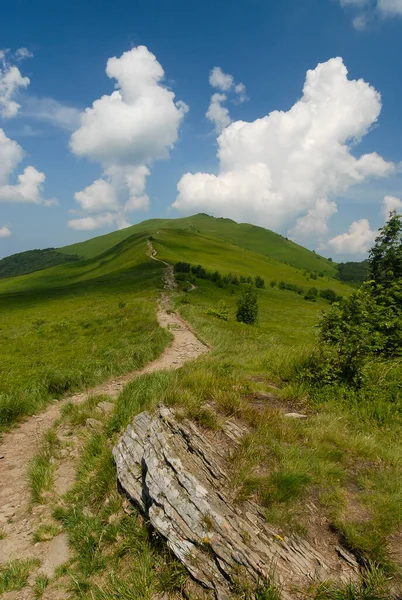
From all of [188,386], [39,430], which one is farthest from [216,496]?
[39,430]

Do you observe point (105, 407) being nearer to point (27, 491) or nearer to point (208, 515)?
point (27, 491)

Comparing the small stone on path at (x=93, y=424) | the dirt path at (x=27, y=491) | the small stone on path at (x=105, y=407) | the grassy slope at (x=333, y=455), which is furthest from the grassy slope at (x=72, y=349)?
the grassy slope at (x=333, y=455)

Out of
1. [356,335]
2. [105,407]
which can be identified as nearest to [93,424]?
[105,407]

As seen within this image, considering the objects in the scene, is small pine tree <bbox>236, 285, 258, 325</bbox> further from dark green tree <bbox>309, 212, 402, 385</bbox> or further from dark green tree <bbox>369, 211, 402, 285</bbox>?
dark green tree <bbox>309, 212, 402, 385</bbox>

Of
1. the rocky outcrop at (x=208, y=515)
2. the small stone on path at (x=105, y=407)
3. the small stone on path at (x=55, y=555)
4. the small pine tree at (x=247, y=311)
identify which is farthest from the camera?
the small pine tree at (x=247, y=311)

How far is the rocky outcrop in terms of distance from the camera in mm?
4254

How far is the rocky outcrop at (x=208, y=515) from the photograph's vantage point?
4.25 meters

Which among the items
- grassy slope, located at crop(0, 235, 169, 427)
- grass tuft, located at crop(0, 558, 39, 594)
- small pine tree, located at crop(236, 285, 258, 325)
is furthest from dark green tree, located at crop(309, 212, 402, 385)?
small pine tree, located at crop(236, 285, 258, 325)

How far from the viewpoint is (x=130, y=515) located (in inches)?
223

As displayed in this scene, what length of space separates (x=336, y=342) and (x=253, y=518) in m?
6.44

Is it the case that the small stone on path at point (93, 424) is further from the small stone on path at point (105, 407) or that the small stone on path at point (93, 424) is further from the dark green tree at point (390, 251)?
the dark green tree at point (390, 251)

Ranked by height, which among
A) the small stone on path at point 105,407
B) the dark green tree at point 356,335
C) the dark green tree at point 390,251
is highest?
the dark green tree at point 390,251

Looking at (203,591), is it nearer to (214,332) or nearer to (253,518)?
(253,518)

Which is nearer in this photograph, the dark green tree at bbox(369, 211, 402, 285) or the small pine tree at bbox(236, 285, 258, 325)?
the dark green tree at bbox(369, 211, 402, 285)
